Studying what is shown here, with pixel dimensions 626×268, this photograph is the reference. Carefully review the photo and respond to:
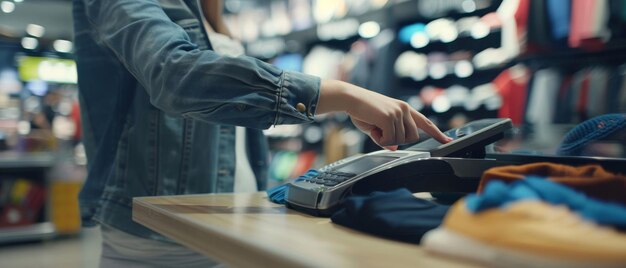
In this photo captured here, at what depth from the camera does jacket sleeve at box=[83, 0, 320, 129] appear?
2.08 ft

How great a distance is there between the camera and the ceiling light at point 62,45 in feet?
23.6

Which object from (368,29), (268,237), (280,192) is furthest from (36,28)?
(268,237)

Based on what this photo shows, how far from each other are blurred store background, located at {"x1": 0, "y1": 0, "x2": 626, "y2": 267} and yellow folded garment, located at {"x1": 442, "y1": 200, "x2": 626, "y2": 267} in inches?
36.7

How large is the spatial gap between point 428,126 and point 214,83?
12.5 inches

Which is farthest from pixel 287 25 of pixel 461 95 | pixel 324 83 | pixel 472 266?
pixel 472 266

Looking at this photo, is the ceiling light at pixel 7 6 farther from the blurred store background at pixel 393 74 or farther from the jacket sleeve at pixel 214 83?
the jacket sleeve at pixel 214 83

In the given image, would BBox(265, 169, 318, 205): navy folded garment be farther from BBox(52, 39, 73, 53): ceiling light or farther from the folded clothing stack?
BBox(52, 39, 73, 53): ceiling light

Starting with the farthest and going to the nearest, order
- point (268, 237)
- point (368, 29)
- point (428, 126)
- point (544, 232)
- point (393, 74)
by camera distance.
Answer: point (368, 29)
point (393, 74)
point (428, 126)
point (268, 237)
point (544, 232)

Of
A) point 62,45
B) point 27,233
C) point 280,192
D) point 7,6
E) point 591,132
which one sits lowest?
point 27,233

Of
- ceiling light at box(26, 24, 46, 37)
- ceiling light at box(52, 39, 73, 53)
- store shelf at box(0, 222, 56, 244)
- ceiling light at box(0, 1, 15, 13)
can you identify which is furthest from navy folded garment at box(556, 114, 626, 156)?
ceiling light at box(26, 24, 46, 37)

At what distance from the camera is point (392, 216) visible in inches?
19.8

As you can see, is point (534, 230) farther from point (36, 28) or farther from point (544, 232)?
point (36, 28)

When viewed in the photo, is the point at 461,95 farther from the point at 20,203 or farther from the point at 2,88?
the point at 2,88

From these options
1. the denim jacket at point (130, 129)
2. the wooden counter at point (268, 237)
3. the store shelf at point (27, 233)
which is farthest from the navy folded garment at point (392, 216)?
the store shelf at point (27, 233)
